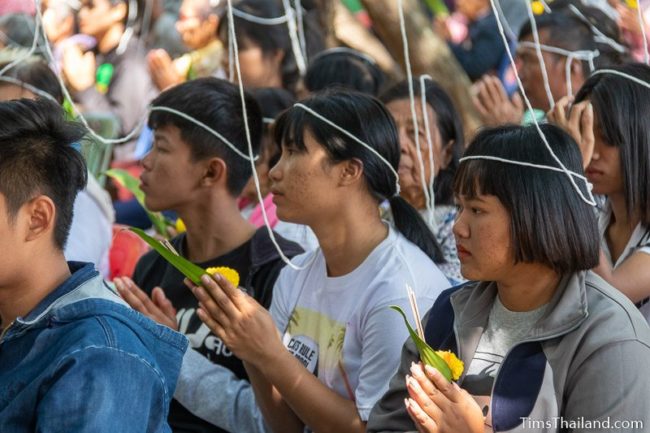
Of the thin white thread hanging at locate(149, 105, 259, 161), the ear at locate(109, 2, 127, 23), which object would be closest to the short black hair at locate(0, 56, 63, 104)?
the thin white thread hanging at locate(149, 105, 259, 161)

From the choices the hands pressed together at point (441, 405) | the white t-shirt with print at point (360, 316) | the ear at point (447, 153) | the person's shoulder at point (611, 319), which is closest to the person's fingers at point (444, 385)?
the hands pressed together at point (441, 405)

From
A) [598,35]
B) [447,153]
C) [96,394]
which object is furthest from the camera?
[598,35]

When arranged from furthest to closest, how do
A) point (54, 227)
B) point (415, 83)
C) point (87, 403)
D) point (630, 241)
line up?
point (415, 83)
point (630, 241)
point (54, 227)
point (87, 403)

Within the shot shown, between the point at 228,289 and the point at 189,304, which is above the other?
the point at 228,289

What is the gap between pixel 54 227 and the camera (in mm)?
1992

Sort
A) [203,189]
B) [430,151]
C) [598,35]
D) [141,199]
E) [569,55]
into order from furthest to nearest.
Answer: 1. [598,35]
2. [569,55]
3. [141,199]
4. [430,151]
5. [203,189]

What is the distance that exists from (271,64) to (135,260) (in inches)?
62.6

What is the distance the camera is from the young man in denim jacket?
178 centimetres

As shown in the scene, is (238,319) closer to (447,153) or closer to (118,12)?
(447,153)

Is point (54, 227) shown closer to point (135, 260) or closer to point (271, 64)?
point (135, 260)

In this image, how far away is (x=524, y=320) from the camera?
2.20 m

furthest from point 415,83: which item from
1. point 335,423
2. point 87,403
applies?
point 87,403

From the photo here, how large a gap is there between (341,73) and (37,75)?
1223mm

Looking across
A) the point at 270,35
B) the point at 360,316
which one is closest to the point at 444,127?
the point at 360,316
